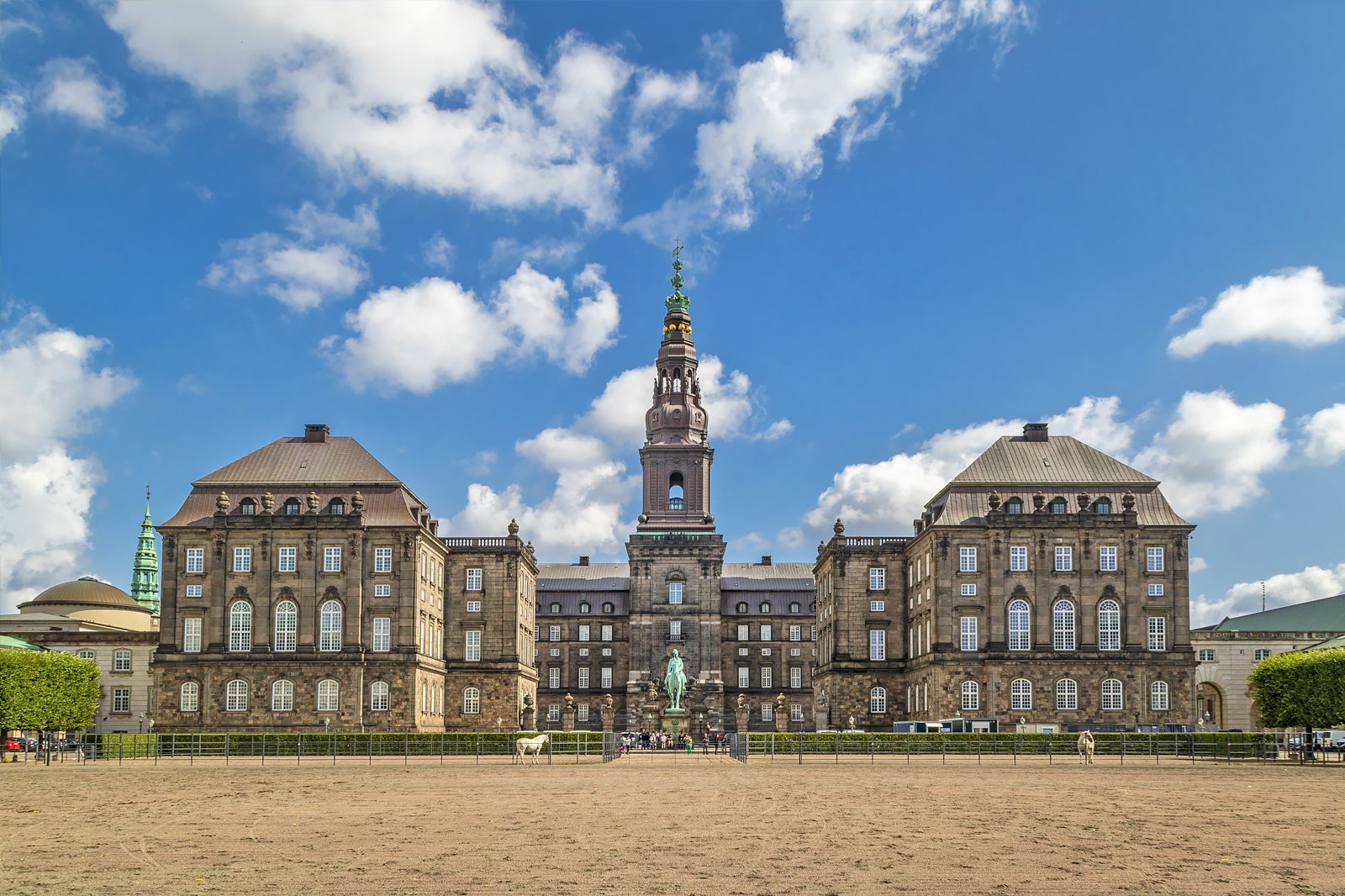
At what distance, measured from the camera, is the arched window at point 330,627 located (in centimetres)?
9131

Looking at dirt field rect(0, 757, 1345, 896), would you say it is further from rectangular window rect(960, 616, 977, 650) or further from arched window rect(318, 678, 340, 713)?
rectangular window rect(960, 616, 977, 650)

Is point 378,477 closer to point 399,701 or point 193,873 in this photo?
point 399,701

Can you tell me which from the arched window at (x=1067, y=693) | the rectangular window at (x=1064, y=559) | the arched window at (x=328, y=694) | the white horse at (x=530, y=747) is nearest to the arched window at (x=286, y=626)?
the arched window at (x=328, y=694)

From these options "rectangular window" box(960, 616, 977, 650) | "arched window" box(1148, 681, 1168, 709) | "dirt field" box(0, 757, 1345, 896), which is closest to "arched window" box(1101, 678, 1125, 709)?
"arched window" box(1148, 681, 1168, 709)

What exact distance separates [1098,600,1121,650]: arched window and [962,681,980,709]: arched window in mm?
8567

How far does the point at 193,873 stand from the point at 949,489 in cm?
7528

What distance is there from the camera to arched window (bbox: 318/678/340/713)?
297 feet

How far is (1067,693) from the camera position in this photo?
8962 centimetres

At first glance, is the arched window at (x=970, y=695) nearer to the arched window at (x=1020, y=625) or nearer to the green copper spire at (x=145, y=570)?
the arched window at (x=1020, y=625)

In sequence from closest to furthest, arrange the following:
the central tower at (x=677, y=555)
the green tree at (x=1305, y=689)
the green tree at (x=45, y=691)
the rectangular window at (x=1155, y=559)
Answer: the green tree at (x=1305, y=689) < the green tree at (x=45, y=691) < the rectangular window at (x=1155, y=559) < the central tower at (x=677, y=555)

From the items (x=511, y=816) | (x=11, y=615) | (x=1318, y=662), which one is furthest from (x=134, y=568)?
(x=511, y=816)

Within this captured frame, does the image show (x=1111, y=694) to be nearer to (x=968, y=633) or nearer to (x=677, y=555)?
(x=968, y=633)

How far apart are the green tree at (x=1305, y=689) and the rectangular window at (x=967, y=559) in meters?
18.7

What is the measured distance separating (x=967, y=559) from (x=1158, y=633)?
1324 cm
